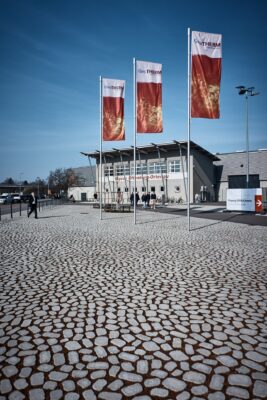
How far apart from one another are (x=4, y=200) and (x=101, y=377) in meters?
51.5

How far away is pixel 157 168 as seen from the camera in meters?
49.7

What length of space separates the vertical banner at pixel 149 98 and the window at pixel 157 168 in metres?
34.9

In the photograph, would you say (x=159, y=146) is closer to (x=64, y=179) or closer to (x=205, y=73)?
(x=205, y=73)

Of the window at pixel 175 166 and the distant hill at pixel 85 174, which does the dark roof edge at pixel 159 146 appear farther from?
the distant hill at pixel 85 174

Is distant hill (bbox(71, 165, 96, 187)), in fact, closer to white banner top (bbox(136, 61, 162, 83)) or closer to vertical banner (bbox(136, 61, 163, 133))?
vertical banner (bbox(136, 61, 163, 133))

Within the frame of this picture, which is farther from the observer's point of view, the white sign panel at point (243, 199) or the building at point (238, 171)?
the building at point (238, 171)

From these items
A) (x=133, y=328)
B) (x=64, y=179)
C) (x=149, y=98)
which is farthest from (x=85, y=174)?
(x=133, y=328)

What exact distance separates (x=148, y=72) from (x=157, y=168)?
36.7 metres

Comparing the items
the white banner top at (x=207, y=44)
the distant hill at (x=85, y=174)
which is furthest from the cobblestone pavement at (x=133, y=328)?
the distant hill at (x=85, y=174)

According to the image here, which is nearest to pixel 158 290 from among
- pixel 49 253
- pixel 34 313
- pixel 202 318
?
pixel 202 318

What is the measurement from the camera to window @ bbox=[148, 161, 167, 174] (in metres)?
48.8

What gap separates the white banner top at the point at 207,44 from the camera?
1114 centimetres

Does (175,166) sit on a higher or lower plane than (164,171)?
higher

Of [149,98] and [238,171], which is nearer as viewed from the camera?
[149,98]
